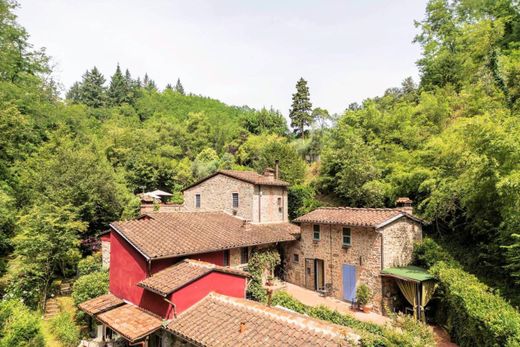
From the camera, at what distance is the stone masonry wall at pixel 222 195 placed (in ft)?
71.6

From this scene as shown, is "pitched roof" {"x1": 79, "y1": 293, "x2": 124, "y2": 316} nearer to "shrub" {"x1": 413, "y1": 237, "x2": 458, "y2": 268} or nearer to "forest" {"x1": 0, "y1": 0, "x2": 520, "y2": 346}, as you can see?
"forest" {"x1": 0, "y1": 0, "x2": 520, "y2": 346}

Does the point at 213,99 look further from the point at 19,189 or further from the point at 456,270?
the point at 456,270

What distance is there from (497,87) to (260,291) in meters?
19.3

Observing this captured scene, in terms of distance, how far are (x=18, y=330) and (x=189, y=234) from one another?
24.5 feet

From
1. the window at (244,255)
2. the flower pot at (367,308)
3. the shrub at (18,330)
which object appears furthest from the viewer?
the window at (244,255)

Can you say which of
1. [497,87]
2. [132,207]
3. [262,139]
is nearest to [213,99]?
[262,139]

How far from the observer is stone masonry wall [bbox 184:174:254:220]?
71.6ft

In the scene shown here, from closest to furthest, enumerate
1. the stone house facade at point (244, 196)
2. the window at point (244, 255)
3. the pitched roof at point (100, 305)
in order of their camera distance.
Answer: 1. the pitched roof at point (100, 305)
2. the window at point (244, 255)
3. the stone house facade at point (244, 196)

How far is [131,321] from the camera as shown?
11.1 m

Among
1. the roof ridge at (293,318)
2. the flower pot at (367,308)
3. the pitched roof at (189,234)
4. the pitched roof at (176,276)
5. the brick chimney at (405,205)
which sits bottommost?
the flower pot at (367,308)

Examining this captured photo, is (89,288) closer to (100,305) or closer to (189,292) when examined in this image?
(100,305)

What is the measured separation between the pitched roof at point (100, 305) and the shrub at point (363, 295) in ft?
39.5

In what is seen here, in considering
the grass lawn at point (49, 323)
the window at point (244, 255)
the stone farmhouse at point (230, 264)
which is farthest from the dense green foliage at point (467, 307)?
the grass lawn at point (49, 323)

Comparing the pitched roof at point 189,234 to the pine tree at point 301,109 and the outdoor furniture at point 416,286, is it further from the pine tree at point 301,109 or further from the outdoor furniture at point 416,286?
the pine tree at point 301,109
